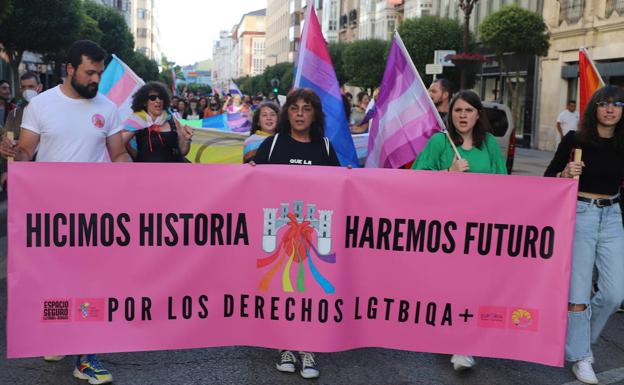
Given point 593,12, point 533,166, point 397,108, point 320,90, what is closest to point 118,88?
point 320,90

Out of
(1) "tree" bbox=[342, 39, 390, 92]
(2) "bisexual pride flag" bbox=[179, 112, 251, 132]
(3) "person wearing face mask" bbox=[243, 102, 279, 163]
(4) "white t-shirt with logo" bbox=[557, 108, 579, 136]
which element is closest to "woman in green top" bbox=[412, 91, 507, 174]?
(3) "person wearing face mask" bbox=[243, 102, 279, 163]

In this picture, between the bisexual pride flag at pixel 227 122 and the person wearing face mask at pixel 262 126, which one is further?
the bisexual pride flag at pixel 227 122

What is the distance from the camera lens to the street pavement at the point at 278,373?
436 centimetres

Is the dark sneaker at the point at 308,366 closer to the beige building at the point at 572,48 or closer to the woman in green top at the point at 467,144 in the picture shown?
the woman in green top at the point at 467,144

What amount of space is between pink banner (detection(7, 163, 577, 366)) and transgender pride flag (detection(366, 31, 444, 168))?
120 cm

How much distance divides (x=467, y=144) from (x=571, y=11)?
2458 cm

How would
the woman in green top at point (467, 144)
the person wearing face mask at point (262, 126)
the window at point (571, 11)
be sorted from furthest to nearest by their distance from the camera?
the window at point (571, 11) → the person wearing face mask at point (262, 126) → the woman in green top at point (467, 144)

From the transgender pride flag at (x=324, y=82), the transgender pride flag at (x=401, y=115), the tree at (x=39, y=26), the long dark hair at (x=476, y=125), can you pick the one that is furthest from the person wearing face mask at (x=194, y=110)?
the long dark hair at (x=476, y=125)

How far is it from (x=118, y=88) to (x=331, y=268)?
488 centimetres

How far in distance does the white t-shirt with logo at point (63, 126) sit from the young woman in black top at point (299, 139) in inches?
38.8

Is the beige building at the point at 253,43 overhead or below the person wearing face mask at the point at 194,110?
overhead

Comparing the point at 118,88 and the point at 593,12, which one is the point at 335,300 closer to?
the point at 118,88

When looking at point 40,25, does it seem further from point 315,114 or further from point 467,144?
point 467,144

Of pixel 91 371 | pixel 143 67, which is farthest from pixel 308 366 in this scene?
pixel 143 67
